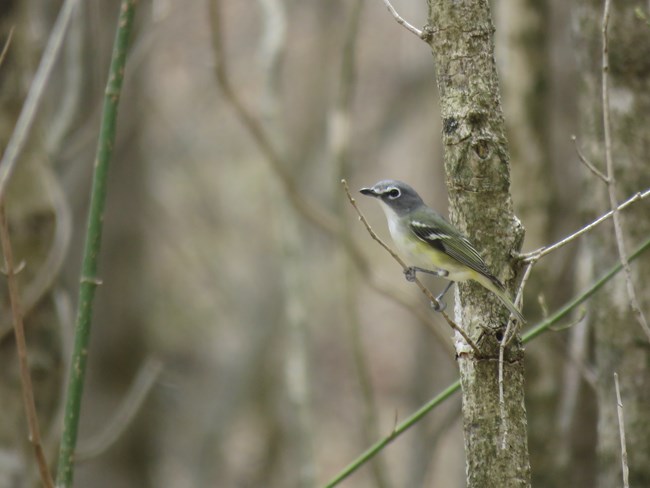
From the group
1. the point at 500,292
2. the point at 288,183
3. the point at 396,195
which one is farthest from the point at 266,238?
the point at 500,292

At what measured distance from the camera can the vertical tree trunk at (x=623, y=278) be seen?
14.9ft

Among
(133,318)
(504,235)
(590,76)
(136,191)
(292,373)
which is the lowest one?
(504,235)

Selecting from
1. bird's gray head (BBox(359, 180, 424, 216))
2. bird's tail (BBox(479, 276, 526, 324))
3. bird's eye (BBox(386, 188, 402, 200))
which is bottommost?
bird's tail (BBox(479, 276, 526, 324))

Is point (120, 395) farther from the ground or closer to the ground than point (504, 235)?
farther from the ground

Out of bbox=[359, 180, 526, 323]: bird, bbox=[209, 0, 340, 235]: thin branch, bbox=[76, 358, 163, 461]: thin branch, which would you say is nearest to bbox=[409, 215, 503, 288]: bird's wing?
bbox=[359, 180, 526, 323]: bird

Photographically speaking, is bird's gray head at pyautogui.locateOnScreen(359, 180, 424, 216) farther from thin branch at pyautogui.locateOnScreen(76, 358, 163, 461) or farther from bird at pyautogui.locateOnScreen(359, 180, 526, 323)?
thin branch at pyautogui.locateOnScreen(76, 358, 163, 461)

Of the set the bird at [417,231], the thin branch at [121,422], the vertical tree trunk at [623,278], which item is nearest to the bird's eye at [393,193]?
the bird at [417,231]

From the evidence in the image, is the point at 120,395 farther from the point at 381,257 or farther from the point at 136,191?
the point at 381,257

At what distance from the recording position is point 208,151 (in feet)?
49.6

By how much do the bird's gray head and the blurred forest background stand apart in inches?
34.5

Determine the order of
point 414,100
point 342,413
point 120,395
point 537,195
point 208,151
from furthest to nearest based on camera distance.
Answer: point 342,413, point 208,151, point 414,100, point 120,395, point 537,195

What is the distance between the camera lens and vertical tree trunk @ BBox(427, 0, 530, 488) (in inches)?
104

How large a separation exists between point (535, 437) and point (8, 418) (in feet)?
11.7

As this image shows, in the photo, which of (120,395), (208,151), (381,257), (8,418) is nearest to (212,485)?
(120,395)
